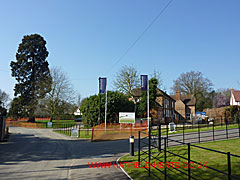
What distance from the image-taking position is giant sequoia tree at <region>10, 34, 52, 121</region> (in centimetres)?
5344

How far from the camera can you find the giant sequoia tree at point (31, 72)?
53.4 meters

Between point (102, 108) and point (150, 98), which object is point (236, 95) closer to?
point (150, 98)

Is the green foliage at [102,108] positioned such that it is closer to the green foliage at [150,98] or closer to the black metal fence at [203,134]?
the green foliage at [150,98]

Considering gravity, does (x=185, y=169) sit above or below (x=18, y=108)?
below

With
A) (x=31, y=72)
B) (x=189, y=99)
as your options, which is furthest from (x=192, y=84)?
(x=31, y=72)

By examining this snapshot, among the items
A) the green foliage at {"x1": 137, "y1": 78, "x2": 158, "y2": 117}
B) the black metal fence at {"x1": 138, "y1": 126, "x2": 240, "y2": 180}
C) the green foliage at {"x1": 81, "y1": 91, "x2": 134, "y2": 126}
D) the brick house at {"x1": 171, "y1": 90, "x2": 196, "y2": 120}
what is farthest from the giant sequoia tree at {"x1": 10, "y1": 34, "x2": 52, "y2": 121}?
the black metal fence at {"x1": 138, "y1": 126, "x2": 240, "y2": 180}

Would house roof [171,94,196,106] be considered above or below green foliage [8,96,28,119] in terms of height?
above

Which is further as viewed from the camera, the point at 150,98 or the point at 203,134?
the point at 150,98

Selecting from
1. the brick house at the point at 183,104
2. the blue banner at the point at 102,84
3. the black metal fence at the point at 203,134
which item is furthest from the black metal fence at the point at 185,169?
the brick house at the point at 183,104

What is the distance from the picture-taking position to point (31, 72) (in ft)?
183

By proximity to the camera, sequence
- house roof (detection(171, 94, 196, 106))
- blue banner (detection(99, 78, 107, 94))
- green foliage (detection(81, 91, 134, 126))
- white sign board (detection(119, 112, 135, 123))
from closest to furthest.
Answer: white sign board (detection(119, 112, 135, 123)) < blue banner (detection(99, 78, 107, 94)) < green foliage (detection(81, 91, 134, 126)) < house roof (detection(171, 94, 196, 106))

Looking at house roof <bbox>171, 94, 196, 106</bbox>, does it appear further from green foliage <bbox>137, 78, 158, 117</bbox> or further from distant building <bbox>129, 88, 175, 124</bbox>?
green foliage <bbox>137, 78, 158, 117</bbox>

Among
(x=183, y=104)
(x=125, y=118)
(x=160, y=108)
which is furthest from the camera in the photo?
(x=183, y=104)

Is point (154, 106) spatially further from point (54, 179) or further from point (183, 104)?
point (54, 179)
